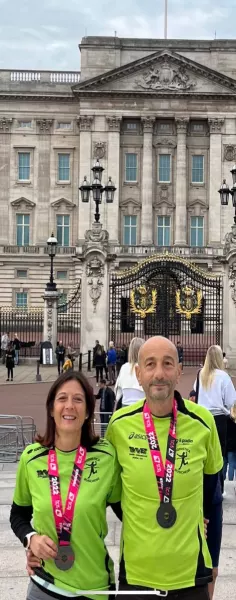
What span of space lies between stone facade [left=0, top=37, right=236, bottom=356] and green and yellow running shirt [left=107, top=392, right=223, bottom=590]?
156 ft

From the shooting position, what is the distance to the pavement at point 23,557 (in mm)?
5699

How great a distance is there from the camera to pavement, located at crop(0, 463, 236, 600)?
18.7ft

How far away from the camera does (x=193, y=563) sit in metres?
3.72

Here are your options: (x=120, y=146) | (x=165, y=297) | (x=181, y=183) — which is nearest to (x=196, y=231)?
(x=181, y=183)

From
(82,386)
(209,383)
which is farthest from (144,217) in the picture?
(82,386)

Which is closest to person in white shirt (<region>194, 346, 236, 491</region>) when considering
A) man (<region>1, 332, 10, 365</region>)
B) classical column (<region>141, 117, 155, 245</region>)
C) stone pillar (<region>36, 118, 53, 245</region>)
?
man (<region>1, 332, 10, 365</region>)

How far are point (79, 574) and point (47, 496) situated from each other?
A: 0.41 metres

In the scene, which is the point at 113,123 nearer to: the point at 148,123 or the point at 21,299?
the point at 148,123

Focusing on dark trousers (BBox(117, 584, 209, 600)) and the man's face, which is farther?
the man's face

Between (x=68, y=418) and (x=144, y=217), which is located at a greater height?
(x=144, y=217)

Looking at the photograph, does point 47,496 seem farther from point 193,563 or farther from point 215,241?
point 215,241

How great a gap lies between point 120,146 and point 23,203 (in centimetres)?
852

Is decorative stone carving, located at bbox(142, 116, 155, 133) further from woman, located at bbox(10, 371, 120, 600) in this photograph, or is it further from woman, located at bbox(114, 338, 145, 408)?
woman, located at bbox(10, 371, 120, 600)

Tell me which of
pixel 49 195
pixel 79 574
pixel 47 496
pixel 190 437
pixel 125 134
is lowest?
pixel 79 574
